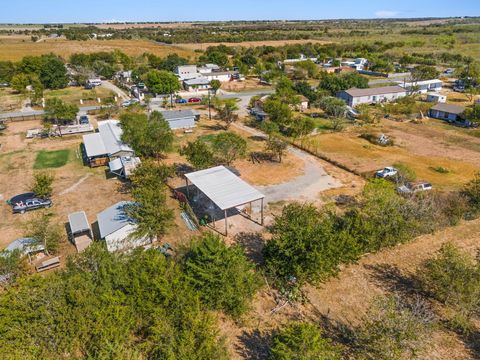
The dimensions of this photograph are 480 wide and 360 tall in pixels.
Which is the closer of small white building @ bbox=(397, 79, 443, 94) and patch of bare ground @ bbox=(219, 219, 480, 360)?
patch of bare ground @ bbox=(219, 219, 480, 360)

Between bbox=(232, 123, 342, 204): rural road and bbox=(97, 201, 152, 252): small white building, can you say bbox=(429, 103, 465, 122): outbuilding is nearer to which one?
bbox=(232, 123, 342, 204): rural road

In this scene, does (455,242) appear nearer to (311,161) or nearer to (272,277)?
(272,277)

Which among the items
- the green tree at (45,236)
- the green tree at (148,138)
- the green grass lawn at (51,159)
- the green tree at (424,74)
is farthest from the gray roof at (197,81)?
the green tree at (45,236)

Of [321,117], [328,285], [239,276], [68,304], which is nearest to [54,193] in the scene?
[68,304]

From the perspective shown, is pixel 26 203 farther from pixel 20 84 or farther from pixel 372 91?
pixel 372 91

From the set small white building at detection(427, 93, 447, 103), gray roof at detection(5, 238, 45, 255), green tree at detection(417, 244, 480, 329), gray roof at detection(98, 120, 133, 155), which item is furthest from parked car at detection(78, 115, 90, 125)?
small white building at detection(427, 93, 447, 103)

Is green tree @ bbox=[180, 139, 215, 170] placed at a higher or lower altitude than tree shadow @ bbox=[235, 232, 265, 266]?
higher

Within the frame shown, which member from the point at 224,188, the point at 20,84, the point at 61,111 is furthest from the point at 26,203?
the point at 20,84
